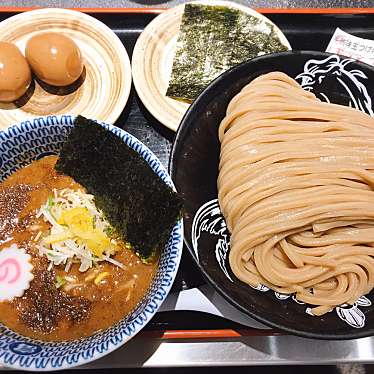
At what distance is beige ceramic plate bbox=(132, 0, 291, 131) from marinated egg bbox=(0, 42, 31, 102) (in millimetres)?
549

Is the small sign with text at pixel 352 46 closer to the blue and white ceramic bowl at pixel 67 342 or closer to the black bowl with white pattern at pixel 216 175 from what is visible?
the black bowl with white pattern at pixel 216 175

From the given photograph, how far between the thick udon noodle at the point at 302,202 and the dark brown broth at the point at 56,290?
0.41 metres

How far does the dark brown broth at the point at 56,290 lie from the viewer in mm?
1696

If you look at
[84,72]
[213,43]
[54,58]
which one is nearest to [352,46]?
[213,43]

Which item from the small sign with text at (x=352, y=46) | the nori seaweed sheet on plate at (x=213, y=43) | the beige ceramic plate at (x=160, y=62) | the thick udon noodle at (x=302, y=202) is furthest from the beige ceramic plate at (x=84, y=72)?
the small sign with text at (x=352, y=46)

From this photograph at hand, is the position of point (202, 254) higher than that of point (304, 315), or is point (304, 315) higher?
point (202, 254)

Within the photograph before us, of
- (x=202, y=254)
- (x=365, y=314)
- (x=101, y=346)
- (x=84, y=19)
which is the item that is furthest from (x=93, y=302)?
(x=84, y=19)

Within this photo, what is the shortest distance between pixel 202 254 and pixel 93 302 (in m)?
0.44

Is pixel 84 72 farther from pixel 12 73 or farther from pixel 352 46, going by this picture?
pixel 352 46

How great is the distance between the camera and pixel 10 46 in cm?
237

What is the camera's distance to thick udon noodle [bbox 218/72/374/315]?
177cm

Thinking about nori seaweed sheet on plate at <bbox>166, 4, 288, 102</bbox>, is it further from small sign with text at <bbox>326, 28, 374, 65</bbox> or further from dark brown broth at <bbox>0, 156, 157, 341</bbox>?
dark brown broth at <bbox>0, 156, 157, 341</bbox>

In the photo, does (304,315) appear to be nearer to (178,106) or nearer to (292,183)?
(292,183)

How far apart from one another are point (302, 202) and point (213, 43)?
1.22m
